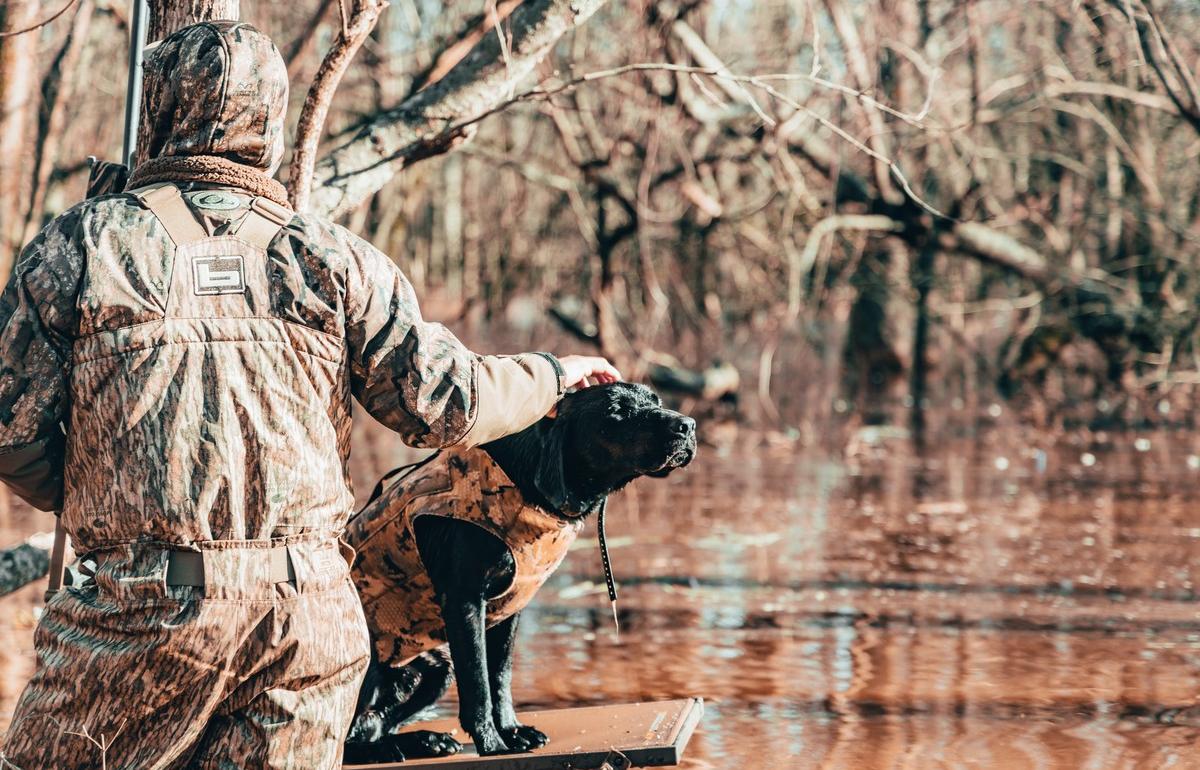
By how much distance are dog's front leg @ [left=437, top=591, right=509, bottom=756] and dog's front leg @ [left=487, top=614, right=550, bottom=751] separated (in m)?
0.07

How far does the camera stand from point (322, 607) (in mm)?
3125

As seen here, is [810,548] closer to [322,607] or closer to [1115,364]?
[322,607]

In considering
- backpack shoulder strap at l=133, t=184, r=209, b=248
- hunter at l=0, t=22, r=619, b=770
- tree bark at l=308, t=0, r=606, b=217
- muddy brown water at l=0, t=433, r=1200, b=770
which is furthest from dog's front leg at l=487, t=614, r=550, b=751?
backpack shoulder strap at l=133, t=184, r=209, b=248

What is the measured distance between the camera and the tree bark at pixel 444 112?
562 cm

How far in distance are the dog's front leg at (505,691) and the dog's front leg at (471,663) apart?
0.07 meters

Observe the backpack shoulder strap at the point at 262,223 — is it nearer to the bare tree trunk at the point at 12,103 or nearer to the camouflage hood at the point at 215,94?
the camouflage hood at the point at 215,94

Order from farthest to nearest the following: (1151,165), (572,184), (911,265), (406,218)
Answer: (911,265), (406,218), (1151,165), (572,184)

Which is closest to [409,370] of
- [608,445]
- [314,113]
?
[608,445]

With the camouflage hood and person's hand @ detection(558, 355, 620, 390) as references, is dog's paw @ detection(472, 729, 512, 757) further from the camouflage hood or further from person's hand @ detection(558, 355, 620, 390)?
the camouflage hood

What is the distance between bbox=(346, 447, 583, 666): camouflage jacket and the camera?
177 inches

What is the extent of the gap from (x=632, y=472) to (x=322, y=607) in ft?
5.27

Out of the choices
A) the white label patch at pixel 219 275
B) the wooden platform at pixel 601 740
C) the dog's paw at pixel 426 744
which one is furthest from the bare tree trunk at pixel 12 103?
the white label patch at pixel 219 275

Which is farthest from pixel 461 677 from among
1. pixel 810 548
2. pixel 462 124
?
pixel 810 548

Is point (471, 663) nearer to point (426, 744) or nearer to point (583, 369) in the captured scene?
point (426, 744)
